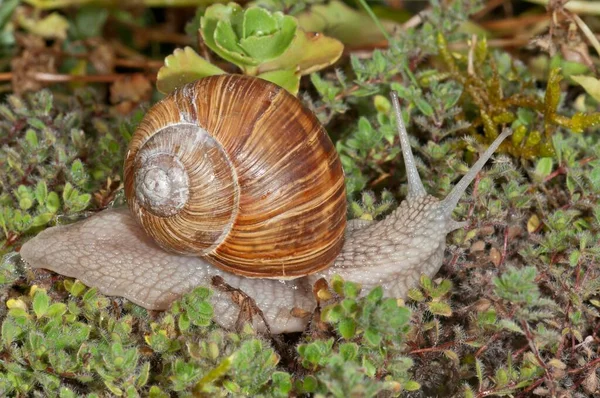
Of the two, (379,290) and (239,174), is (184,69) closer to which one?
(239,174)

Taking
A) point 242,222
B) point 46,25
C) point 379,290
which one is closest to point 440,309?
point 379,290

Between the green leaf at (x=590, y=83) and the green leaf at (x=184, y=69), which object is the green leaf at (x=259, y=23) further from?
the green leaf at (x=590, y=83)

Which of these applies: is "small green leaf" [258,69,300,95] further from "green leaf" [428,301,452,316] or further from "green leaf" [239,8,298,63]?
"green leaf" [428,301,452,316]

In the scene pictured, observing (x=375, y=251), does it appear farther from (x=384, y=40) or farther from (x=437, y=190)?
(x=384, y=40)

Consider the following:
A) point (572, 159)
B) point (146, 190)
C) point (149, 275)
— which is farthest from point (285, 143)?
point (572, 159)

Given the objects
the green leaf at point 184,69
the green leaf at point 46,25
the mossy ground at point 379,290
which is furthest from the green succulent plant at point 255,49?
the green leaf at point 46,25

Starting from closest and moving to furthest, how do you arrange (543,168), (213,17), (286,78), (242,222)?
(242,222) < (543,168) < (286,78) < (213,17)
